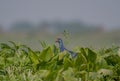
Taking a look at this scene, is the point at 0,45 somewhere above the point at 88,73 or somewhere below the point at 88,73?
above

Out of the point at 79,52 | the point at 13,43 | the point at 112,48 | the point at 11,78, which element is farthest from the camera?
the point at 13,43

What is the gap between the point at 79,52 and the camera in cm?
308

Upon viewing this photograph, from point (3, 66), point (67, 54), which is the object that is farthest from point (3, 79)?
point (67, 54)

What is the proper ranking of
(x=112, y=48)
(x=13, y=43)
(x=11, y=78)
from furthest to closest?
(x=13, y=43), (x=112, y=48), (x=11, y=78)

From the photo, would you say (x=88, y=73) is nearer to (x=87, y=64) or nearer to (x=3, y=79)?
(x=87, y=64)

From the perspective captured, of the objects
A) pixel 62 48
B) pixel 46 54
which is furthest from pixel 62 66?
pixel 62 48

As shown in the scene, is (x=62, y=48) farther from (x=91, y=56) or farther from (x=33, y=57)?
(x=91, y=56)

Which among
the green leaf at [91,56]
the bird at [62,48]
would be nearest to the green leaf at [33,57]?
the bird at [62,48]

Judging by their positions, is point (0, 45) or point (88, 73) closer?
point (88, 73)

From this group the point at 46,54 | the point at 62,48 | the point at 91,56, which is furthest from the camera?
the point at 62,48

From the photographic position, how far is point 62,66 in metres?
3.07

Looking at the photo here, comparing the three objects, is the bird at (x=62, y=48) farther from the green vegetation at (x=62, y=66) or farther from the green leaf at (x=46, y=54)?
the green leaf at (x=46, y=54)

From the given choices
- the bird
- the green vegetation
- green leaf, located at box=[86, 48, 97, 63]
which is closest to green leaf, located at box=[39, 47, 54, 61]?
the green vegetation

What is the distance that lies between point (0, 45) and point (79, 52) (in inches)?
34.7
